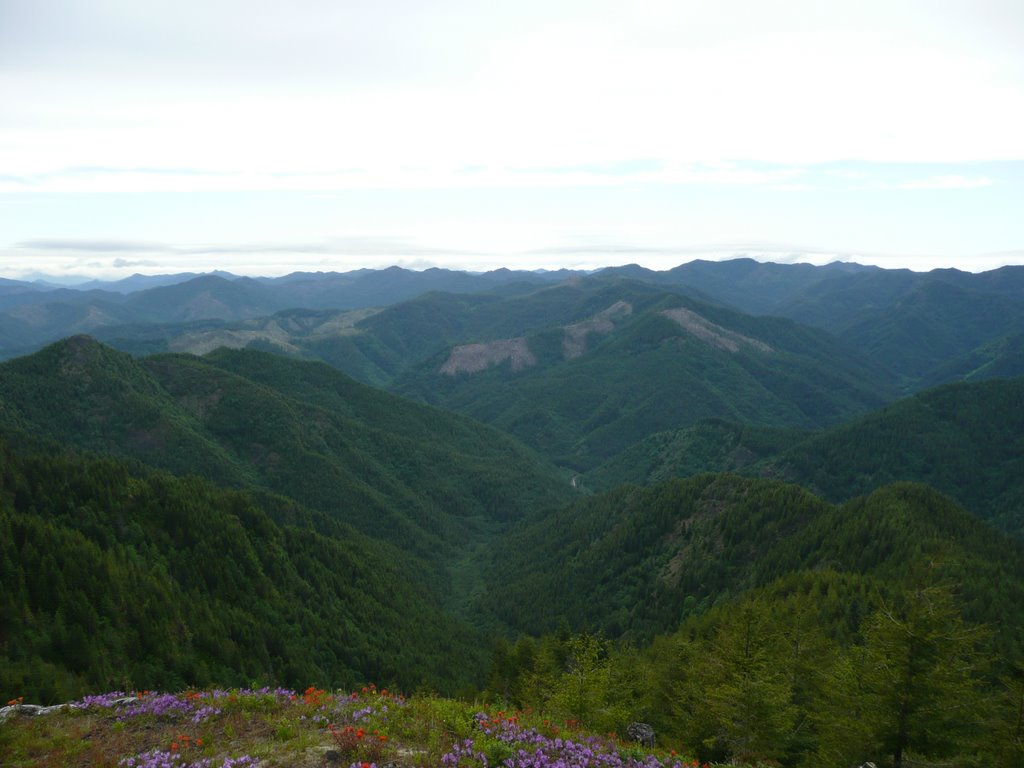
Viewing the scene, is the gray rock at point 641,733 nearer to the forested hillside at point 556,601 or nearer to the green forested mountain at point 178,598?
the forested hillside at point 556,601

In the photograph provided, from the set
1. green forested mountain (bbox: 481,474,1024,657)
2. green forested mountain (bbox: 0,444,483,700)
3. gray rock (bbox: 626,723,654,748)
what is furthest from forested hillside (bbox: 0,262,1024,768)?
gray rock (bbox: 626,723,654,748)

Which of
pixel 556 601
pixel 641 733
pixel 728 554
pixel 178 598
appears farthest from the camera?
pixel 556 601

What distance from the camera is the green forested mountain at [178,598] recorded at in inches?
2302

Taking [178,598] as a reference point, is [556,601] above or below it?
below

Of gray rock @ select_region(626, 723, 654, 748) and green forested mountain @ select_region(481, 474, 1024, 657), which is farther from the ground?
gray rock @ select_region(626, 723, 654, 748)

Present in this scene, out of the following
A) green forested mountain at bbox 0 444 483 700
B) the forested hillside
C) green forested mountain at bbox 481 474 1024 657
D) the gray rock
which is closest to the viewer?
the forested hillside

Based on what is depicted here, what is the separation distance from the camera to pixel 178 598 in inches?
3086

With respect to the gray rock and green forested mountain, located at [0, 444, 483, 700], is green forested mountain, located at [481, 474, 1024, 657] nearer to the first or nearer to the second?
green forested mountain, located at [0, 444, 483, 700]

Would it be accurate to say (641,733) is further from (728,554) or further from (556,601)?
(556,601)

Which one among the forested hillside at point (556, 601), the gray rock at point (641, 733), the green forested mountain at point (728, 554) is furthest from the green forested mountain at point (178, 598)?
the gray rock at point (641, 733)

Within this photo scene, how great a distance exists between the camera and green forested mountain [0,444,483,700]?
5847 cm

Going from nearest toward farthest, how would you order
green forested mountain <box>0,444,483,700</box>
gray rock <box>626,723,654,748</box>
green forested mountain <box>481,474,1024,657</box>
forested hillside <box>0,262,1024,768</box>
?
forested hillside <box>0,262,1024,768</box> < gray rock <box>626,723,654,748</box> < green forested mountain <box>0,444,483,700</box> < green forested mountain <box>481,474,1024,657</box>

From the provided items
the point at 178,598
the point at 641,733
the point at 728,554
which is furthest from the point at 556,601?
the point at 641,733

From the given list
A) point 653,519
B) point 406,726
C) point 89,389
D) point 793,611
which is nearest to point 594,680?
point 406,726
